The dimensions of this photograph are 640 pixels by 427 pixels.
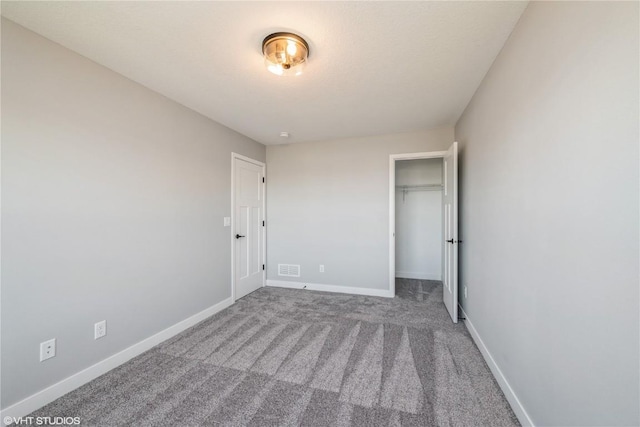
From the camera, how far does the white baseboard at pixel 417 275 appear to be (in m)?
4.50

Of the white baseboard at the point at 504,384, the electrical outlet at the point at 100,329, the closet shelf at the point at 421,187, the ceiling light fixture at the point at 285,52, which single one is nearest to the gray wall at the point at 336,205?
the closet shelf at the point at 421,187

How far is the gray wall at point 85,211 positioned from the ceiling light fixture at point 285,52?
53.6 inches

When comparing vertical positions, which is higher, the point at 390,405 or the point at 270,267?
the point at 270,267

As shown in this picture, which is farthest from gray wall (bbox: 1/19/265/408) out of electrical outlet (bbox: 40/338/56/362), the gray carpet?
the gray carpet

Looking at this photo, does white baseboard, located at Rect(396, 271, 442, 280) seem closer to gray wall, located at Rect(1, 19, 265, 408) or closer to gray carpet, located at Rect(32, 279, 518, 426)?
gray carpet, located at Rect(32, 279, 518, 426)

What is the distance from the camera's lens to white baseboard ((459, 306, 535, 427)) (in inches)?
55.6

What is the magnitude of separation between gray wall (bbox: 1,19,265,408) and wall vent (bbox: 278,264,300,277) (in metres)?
1.51

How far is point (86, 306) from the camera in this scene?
5.97 ft

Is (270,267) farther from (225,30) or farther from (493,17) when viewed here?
(493,17)

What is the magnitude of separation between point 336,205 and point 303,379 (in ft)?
8.11

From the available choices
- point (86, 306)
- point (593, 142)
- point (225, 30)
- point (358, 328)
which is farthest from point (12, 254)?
point (593, 142)

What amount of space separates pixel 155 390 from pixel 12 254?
124 cm

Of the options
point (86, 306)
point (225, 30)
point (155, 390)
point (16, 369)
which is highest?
point (225, 30)

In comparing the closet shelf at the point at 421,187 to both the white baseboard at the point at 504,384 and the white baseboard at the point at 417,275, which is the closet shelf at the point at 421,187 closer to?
the white baseboard at the point at 417,275
